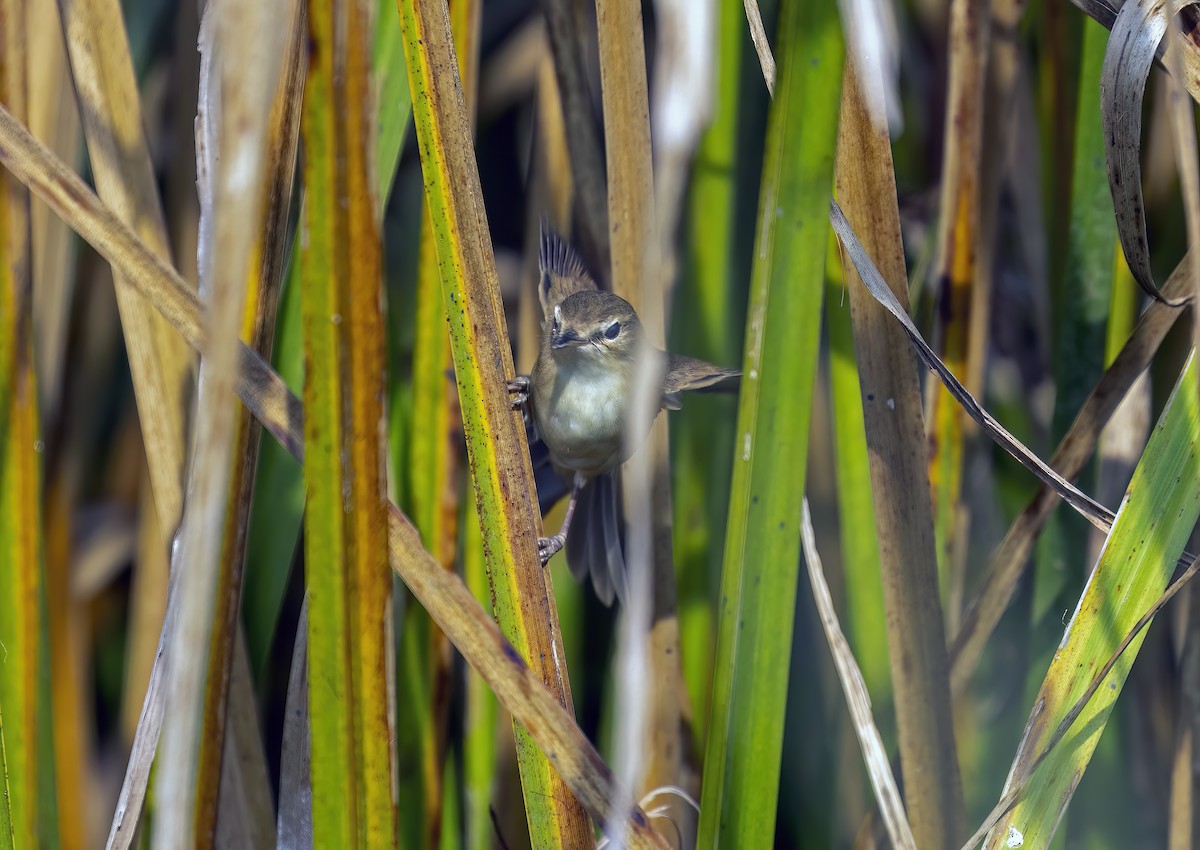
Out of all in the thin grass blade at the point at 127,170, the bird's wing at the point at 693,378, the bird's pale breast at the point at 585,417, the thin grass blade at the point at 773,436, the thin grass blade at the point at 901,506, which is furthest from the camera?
the bird's pale breast at the point at 585,417

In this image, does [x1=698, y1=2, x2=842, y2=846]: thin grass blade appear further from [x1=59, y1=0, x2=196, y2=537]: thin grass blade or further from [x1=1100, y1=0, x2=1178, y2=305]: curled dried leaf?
[x1=59, y1=0, x2=196, y2=537]: thin grass blade

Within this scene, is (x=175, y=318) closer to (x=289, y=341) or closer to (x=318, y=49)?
(x=318, y=49)

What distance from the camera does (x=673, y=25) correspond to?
59 centimetres

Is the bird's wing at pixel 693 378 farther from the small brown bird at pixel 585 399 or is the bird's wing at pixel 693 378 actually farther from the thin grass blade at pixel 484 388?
the thin grass blade at pixel 484 388

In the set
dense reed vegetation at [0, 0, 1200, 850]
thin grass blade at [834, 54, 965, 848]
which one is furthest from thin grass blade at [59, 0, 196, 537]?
thin grass blade at [834, 54, 965, 848]

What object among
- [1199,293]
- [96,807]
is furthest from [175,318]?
[96,807]

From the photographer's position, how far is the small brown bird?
1.29m

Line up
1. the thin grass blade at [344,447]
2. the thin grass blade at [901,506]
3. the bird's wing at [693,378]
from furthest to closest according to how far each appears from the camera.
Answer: the bird's wing at [693,378], the thin grass blade at [901,506], the thin grass blade at [344,447]

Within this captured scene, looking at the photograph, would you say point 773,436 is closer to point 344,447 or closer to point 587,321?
point 344,447

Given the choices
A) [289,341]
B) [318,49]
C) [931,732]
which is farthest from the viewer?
[289,341]

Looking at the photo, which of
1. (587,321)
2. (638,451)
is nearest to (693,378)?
(587,321)

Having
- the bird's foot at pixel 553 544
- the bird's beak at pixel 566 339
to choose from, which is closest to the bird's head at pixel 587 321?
the bird's beak at pixel 566 339

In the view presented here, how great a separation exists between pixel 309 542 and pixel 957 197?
0.78m

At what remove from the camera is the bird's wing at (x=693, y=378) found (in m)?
1.11
